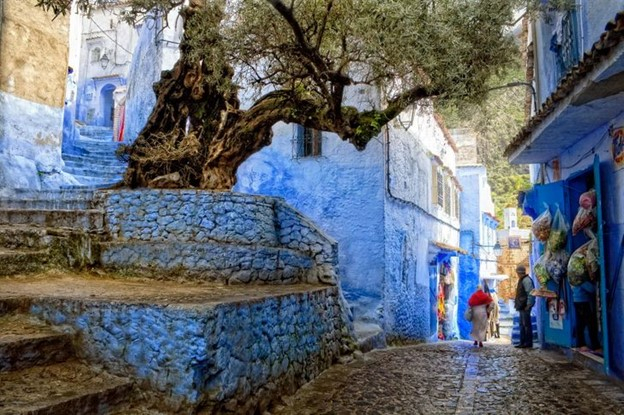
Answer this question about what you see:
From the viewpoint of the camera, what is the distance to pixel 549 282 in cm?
884

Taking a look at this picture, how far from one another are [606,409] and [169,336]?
481 cm

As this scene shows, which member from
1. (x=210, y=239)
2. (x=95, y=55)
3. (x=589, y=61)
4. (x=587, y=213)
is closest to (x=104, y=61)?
(x=95, y=55)

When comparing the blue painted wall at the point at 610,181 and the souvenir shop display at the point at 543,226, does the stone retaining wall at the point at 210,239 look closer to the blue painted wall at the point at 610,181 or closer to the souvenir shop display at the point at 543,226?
the souvenir shop display at the point at 543,226

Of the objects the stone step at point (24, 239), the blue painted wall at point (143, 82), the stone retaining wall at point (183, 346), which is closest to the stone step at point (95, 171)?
the blue painted wall at point (143, 82)

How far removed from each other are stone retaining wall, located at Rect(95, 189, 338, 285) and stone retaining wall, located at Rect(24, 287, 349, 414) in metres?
2.05

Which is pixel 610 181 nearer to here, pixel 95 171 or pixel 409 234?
pixel 409 234

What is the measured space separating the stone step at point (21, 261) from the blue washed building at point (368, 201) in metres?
6.55

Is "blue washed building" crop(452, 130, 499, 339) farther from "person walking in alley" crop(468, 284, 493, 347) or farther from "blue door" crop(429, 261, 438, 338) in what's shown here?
"person walking in alley" crop(468, 284, 493, 347)

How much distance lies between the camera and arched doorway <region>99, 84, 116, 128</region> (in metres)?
33.5

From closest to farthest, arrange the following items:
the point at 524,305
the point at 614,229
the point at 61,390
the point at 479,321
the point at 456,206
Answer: the point at 61,390
the point at 614,229
the point at 524,305
the point at 479,321
the point at 456,206

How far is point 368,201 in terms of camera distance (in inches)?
495

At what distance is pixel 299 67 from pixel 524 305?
22.5 feet

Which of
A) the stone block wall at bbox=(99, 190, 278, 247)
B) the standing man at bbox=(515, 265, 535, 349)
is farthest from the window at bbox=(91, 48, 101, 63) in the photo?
the standing man at bbox=(515, 265, 535, 349)

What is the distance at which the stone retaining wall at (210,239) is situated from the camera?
25.2ft
